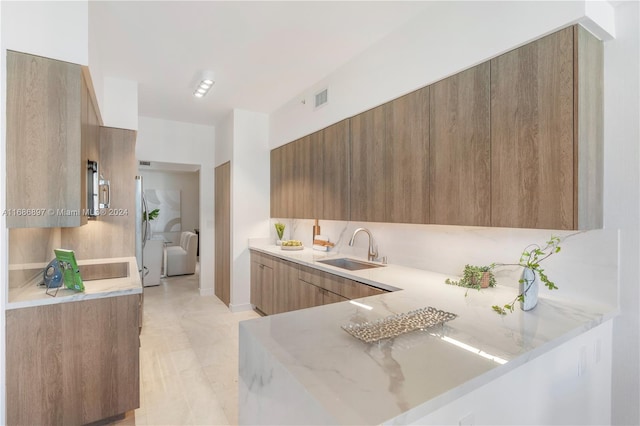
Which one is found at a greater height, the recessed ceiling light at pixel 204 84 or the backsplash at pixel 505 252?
the recessed ceiling light at pixel 204 84

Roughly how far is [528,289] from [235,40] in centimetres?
279

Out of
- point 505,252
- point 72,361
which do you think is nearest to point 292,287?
point 72,361

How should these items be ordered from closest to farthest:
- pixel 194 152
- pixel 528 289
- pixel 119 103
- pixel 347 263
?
pixel 528 289 < pixel 347 263 < pixel 119 103 < pixel 194 152

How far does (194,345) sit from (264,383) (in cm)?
256

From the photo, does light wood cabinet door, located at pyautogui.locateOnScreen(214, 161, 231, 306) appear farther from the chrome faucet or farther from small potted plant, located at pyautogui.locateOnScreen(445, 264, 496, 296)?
small potted plant, located at pyautogui.locateOnScreen(445, 264, 496, 296)

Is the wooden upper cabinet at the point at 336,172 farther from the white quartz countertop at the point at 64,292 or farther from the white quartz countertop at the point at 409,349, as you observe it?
the white quartz countertop at the point at 64,292

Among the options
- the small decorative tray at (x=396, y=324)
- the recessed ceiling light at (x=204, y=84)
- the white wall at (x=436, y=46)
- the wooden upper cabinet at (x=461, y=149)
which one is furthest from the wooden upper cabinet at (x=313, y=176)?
the small decorative tray at (x=396, y=324)

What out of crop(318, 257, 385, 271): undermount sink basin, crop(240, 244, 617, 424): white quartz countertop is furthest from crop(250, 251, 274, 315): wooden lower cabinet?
crop(240, 244, 617, 424): white quartz countertop

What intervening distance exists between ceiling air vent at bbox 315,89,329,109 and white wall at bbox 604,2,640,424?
2.30 meters

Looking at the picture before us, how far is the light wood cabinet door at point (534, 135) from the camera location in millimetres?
1554

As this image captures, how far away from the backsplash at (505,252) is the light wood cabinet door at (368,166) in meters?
0.34

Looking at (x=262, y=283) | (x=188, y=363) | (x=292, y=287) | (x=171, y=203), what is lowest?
(x=188, y=363)

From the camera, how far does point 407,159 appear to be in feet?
7.86

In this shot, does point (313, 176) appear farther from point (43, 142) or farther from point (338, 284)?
point (43, 142)
